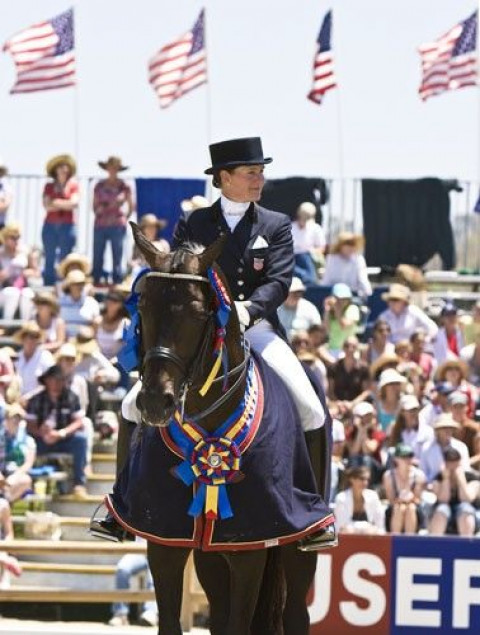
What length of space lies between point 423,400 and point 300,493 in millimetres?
8299

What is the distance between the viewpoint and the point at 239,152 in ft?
29.7

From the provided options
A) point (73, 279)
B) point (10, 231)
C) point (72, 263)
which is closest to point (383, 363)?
point (73, 279)

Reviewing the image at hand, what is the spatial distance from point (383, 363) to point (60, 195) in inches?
210

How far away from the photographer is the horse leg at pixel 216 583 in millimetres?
8891

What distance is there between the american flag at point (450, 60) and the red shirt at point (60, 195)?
17.2 ft

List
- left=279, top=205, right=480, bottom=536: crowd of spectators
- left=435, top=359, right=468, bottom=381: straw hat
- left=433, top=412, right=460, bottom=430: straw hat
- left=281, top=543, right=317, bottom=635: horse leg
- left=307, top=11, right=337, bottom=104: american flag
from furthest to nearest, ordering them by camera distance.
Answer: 1. left=307, top=11, right=337, bottom=104: american flag
2. left=435, top=359, right=468, bottom=381: straw hat
3. left=433, top=412, right=460, bottom=430: straw hat
4. left=279, top=205, right=480, bottom=536: crowd of spectators
5. left=281, top=543, right=317, bottom=635: horse leg

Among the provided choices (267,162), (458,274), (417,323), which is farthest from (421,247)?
(267,162)

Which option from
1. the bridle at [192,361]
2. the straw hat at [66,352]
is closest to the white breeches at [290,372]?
the bridle at [192,361]

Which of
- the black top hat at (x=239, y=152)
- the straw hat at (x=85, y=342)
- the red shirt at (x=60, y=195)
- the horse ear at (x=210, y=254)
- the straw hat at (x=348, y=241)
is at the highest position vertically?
the black top hat at (x=239, y=152)

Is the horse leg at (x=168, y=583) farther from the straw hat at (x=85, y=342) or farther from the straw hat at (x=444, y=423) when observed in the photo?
the straw hat at (x=85, y=342)

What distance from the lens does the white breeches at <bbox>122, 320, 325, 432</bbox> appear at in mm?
9016

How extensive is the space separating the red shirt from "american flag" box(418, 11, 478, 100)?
5.25 meters

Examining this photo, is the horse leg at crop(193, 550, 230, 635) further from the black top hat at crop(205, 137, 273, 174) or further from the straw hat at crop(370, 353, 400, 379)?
the straw hat at crop(370, 353, 400, 379)

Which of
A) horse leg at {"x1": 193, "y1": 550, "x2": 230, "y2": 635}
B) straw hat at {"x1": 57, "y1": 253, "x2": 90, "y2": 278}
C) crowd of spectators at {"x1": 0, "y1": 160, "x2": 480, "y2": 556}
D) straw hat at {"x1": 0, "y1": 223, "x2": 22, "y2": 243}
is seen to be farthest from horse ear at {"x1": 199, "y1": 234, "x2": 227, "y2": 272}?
straw hat at {"x1": 0, "y1": 223, "x2": 22, "y2": 243}
